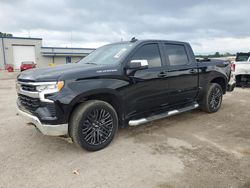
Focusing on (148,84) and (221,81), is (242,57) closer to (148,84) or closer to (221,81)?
(221,81)

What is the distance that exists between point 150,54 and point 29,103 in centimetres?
247

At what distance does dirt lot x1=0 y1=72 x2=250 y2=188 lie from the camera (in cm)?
298

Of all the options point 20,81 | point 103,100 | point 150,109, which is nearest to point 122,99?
point 103,100

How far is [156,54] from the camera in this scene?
475 centimetres

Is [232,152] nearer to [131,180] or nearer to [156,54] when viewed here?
[131,180]

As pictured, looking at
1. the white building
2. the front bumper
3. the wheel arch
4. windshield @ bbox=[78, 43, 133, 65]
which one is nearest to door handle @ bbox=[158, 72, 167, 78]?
windshield @ bbox=[78, 43, 133, 65]

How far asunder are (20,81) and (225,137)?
3.93 m

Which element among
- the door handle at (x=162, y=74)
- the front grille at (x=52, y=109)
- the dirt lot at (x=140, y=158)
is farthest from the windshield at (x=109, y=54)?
the dirt lot at (x=140, y=158)

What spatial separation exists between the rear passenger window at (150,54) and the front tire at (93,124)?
48.0 inches

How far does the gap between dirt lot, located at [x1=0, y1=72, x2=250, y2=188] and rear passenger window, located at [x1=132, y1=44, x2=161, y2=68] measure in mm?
1429

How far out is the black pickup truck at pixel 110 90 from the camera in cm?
346

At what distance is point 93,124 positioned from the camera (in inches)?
149

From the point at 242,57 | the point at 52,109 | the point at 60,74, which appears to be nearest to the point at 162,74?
the point at 60,74

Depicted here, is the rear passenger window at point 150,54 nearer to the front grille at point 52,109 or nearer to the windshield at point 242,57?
the front grille at point 52,109
